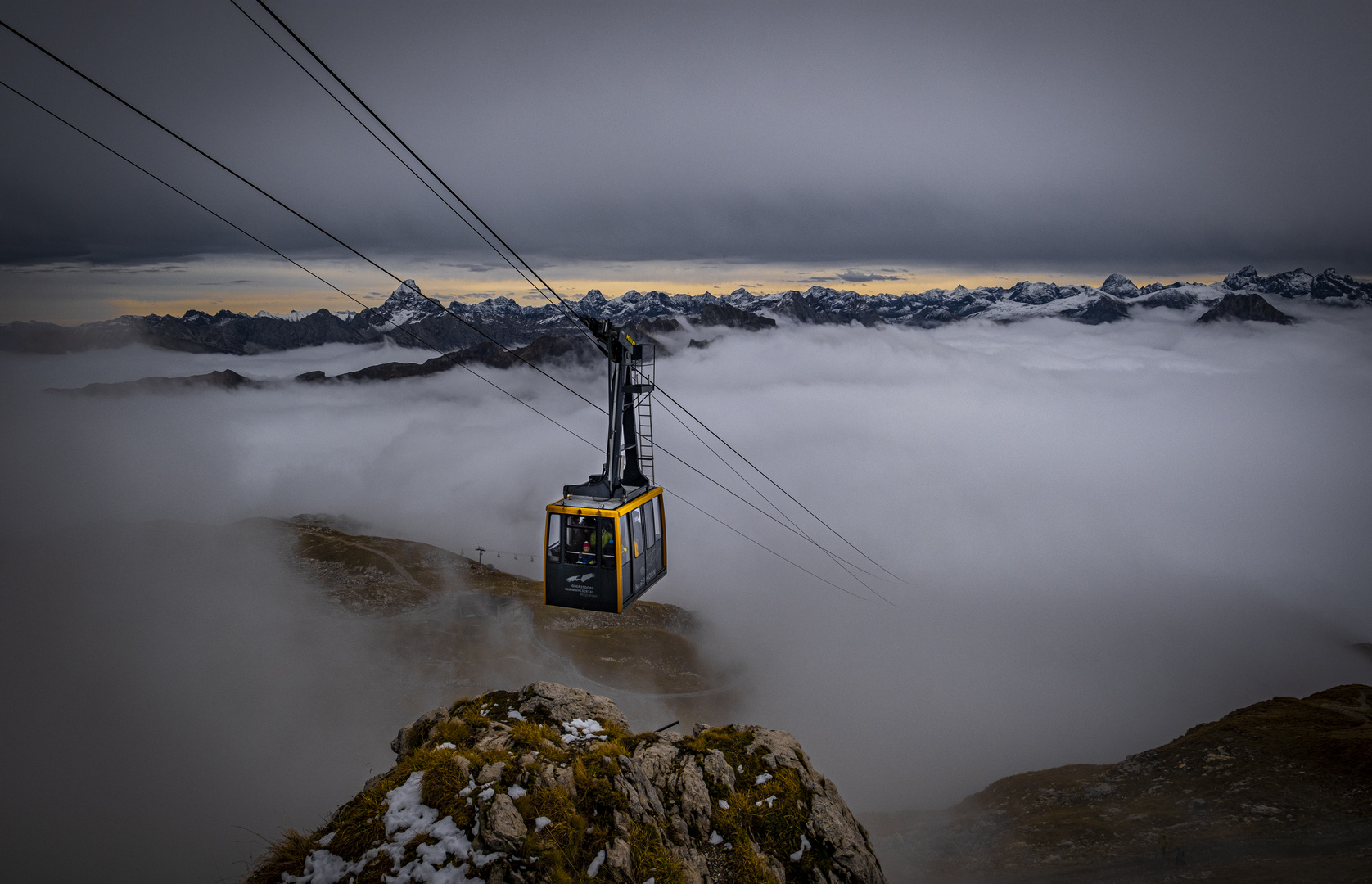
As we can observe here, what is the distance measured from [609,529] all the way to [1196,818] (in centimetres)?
3076

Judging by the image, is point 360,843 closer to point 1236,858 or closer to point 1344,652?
point 1236,858

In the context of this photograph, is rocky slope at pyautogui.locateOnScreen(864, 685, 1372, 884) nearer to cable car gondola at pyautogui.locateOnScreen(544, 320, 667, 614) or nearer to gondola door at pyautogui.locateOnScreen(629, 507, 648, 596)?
gondola door at pyautogui.locateOnScreen(629, 507, 648, 596)

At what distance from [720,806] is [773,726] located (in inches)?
3137

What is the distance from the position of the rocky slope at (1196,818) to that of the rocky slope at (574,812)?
18520mm

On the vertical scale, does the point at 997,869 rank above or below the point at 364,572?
above

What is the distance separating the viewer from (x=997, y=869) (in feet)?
94.0

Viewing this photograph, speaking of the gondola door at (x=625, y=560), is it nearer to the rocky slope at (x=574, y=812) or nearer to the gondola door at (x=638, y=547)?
the gondola door at (x=638, y=547)

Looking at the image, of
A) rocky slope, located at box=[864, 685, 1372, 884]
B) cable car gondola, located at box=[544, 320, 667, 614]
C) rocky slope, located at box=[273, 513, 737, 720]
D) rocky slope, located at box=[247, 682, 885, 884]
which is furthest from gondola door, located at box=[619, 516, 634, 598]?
rocky slope, located at box=[273, 513, 737, 720]

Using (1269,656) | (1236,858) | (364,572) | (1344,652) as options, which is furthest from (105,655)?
(1344,652)

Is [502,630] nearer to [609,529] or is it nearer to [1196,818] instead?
[609,529]

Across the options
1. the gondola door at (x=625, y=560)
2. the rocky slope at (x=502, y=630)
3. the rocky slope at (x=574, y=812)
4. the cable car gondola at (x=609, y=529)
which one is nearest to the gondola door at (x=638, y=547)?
the cable car gondola at (x=609, y=529)

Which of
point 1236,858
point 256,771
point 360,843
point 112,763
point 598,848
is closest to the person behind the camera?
point 360,843

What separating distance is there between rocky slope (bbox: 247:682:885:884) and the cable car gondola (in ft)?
16.9

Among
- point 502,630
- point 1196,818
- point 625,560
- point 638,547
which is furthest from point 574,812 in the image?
point 502,630
